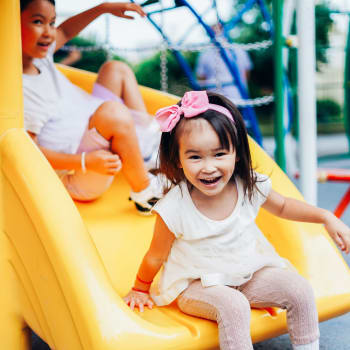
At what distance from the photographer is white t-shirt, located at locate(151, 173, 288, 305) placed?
110 cm

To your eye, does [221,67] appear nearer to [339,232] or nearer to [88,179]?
[88,179]

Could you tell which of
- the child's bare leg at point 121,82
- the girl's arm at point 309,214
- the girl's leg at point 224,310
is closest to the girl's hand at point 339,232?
the girl's arm at point 309,214

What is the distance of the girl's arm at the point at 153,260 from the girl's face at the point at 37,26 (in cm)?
69

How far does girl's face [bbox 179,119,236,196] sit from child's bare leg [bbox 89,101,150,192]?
0.47 metres

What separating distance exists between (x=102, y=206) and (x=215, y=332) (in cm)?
72

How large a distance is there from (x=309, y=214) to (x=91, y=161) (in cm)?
61

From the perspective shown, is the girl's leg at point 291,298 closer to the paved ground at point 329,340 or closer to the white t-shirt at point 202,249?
the white t-shirt at point 202,249

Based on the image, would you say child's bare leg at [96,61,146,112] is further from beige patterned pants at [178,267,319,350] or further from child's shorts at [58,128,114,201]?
beige patterned pants at [178,267,319,350]

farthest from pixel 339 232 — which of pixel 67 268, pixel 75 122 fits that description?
pixel 75 122

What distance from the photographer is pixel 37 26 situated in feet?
4.87

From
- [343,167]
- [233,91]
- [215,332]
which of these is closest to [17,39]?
[215,332]

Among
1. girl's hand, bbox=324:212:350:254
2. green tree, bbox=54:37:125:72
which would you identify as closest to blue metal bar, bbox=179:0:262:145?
girl's hand, bbox=324:212:350:254

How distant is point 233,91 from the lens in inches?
152

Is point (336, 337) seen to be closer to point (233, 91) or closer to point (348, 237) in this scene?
point (348, 237)
